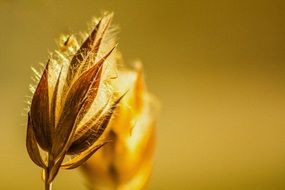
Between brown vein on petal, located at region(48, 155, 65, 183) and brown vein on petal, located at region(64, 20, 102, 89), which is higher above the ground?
brown vein on petal, located at region(64, 20, 102, 89)

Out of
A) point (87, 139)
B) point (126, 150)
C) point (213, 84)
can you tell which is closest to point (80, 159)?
point (87, 139)

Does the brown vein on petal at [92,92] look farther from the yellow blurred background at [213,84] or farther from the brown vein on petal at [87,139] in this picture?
the yellow blurred background at [213,84]

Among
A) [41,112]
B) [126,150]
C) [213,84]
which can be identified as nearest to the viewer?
[41,112]

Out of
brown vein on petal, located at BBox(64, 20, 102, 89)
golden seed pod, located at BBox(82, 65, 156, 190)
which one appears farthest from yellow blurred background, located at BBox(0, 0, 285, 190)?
brown vein on petal, located at BBox(64, 20, 102, 89)

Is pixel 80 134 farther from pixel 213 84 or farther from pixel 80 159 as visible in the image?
pixel 213 84

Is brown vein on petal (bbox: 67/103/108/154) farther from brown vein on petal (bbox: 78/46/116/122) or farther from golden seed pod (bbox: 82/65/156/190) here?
golden seed pod (bbox: 82/65/156/190)

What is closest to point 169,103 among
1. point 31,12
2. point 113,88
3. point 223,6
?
point 223,6
